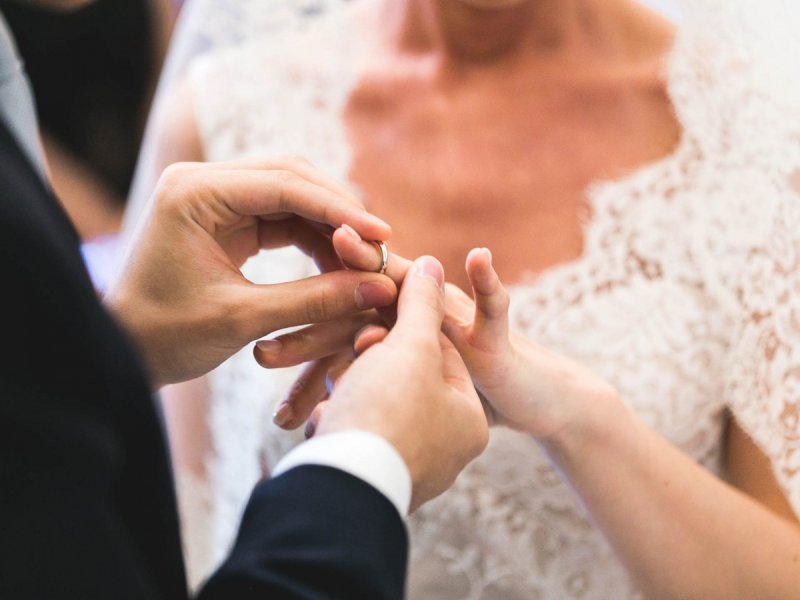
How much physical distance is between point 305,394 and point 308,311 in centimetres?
13

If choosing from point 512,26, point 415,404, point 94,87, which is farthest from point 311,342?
point 94,87

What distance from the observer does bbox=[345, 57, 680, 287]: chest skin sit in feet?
3.17

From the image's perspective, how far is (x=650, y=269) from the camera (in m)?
0.92

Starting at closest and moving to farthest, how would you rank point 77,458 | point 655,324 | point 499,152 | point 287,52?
1. point 77,458
2. point 655,324
3. point 499,152
4. point 287,52

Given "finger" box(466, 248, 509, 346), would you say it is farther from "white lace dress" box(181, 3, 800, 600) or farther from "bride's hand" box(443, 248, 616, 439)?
"white lace dress" box(181, 3, 800, 600)

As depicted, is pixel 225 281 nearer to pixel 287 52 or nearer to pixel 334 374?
pixel 334 374

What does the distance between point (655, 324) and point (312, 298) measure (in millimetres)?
410

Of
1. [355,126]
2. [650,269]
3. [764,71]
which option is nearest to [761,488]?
[650,269]

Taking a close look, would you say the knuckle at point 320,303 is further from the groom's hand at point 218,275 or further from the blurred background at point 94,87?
the blurred background at point 94,87

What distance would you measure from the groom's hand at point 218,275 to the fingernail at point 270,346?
0.07ft

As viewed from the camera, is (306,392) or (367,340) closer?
(367,340)

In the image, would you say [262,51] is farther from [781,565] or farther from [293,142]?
Answer: [781,565]

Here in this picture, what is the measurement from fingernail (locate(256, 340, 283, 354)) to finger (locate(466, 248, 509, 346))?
18 centimetres

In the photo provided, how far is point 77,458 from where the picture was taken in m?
0.35
